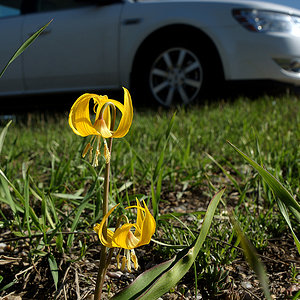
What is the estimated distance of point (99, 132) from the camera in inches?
30.9

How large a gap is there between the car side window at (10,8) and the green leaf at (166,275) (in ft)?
20.3

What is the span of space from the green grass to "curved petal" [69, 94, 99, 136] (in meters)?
0.38

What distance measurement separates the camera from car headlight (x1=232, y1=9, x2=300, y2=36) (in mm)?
4621

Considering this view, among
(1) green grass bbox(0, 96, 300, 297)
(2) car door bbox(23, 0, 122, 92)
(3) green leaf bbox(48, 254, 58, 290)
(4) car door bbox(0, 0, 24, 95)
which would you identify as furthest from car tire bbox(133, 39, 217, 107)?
(3) green leaf bbox(48, 254, 58, 290)

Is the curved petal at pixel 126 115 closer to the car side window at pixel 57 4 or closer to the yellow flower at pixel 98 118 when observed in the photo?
the yellow flower at pixel 98 118

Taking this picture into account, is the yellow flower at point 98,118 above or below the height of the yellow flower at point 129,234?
above

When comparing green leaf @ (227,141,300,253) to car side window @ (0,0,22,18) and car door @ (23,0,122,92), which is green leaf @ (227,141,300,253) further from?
car side window @ (0,0,22,18)

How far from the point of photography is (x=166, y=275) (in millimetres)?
810

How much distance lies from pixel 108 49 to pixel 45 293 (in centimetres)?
453

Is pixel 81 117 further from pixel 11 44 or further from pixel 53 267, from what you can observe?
pixel 11 44

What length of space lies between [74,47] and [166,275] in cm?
512

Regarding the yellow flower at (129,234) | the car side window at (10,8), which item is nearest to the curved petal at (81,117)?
the yellow flower at (129,234)

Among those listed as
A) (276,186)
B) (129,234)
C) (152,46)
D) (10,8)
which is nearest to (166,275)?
(129,234)

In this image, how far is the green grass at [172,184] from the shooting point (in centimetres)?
145
